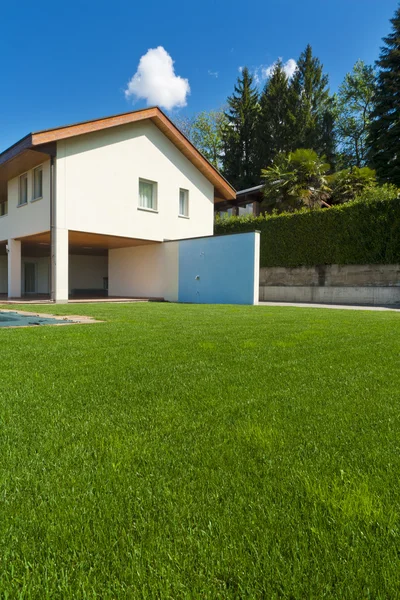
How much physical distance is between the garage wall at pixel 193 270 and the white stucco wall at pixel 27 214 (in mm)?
4994

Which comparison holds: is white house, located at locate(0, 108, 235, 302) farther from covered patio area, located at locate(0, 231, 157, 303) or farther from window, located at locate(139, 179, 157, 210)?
covered patio area, located at locate(0, 231, 157, 303)

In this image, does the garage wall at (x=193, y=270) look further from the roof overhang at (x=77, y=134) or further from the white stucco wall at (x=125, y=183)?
the roof overhang at (x=77, y=134)

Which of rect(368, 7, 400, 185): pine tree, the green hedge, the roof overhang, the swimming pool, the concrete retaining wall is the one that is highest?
rect(368, 7, 400, 185): pine tree

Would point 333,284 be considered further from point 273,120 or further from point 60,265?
point 273,120

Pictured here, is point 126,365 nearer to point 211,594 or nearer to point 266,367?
point 266,367

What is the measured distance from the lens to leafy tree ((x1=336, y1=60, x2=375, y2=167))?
39969 millimetres

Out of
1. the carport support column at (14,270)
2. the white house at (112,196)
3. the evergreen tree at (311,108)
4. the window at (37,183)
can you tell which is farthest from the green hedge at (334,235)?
the evergreen tree at (311,108)

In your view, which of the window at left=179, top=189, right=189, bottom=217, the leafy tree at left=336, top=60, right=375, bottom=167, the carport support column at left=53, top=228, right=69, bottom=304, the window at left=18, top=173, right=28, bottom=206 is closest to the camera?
the carport support column at left=53, top=228, right=69, bottom=304

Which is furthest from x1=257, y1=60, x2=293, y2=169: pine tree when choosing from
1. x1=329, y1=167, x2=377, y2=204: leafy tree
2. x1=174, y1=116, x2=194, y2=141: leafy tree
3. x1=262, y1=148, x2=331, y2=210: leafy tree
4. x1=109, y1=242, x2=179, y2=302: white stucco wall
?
x1=109, y1=242, x2=179, y2=302: white stucco wall

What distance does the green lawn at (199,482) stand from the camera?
1.20m

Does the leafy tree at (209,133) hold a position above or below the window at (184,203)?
above

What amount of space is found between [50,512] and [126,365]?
2.24 meters

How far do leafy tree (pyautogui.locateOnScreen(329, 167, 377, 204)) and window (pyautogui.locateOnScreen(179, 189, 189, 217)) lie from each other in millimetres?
9436

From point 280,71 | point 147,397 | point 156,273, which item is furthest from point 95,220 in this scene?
point 280,71
